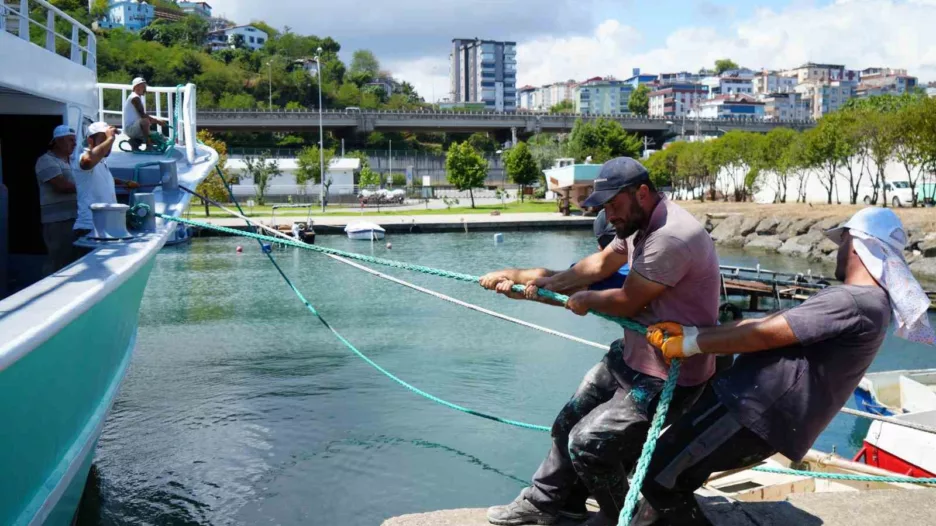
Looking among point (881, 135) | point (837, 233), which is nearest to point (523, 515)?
point (837, 233)

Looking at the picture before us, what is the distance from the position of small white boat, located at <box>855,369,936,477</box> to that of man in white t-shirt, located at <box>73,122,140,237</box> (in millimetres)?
9896

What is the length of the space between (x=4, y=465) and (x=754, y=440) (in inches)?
162

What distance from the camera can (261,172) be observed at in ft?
242

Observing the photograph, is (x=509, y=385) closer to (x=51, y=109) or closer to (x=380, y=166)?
(x=51, y=109)

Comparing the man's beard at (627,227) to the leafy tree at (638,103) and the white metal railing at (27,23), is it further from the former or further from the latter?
the leafy tree at (638,103)

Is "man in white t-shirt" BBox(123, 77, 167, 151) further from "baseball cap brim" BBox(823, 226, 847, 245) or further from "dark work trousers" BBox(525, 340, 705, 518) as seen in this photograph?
"baseball cap brim" BBox(823, 226, 847, 245)

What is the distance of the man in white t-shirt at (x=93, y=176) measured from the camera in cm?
757

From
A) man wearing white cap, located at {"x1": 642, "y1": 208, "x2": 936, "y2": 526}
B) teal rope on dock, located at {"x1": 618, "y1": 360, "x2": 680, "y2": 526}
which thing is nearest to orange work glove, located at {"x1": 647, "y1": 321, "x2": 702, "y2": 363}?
man wearing white cap, located at {"x1": 642, "y1": 208, "x2": 936, "y2": 526}

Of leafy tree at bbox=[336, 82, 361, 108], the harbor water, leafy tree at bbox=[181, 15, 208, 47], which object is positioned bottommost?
the harbor water

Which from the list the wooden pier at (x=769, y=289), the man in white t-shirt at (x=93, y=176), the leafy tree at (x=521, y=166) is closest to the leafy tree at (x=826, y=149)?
the leafy tree at (x=521, y=166)

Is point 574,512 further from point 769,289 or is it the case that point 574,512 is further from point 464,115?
point 464,115

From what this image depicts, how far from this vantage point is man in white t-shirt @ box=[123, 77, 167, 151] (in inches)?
436

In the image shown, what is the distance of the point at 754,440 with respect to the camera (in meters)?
3.70

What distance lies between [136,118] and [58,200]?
442cm
